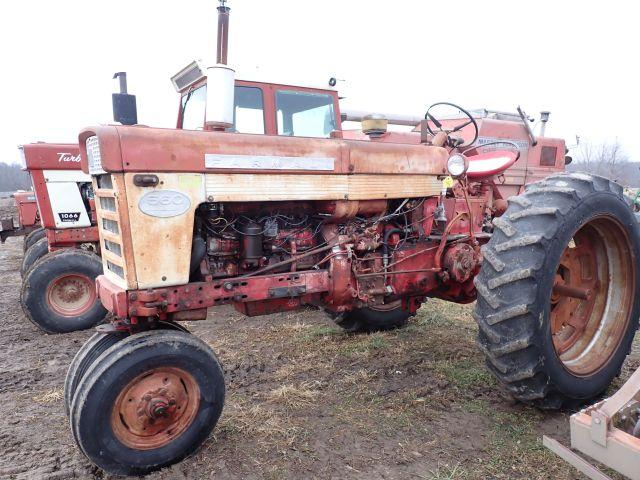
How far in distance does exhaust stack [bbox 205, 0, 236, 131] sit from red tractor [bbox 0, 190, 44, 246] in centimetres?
715

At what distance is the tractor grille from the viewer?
250 cm

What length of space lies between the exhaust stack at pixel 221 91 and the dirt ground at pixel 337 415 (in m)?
1.85

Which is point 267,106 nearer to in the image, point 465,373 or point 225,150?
point 225,150

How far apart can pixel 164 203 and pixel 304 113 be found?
175 centimetres

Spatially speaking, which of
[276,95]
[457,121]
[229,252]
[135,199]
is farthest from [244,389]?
[457,121]

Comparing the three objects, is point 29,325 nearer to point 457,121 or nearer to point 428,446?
point 428,446

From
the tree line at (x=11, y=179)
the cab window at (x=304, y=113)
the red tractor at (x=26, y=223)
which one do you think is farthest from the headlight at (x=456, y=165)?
the tree line at (x=11, y=179)

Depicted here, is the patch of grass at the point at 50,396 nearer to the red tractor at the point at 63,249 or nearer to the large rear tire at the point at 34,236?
the red tractor at the point at 63,249

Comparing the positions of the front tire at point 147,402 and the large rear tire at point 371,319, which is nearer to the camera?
the front tire at point 147,402

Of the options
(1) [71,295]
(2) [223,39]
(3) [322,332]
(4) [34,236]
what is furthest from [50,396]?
(4) [34,236]

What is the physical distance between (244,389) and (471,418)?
1.60 metres

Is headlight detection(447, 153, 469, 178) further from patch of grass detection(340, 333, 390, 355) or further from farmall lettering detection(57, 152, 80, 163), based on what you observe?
farmall lettering detection(57, 152, 80, 163)

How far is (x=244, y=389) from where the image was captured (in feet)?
11.9

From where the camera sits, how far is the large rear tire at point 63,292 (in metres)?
5.30
